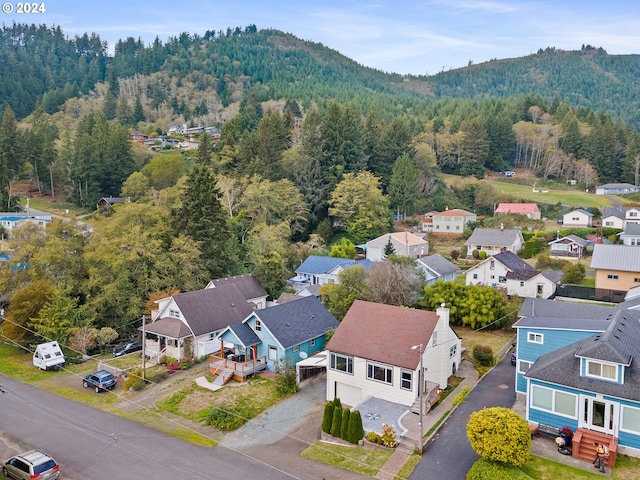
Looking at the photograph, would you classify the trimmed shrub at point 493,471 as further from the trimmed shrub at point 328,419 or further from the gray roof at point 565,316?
the gray roof at point 565,316

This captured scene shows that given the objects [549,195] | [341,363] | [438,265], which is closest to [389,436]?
[341,363]

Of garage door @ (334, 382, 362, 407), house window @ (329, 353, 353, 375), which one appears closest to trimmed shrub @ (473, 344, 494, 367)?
garage door @ (334, 382, 362, 407)

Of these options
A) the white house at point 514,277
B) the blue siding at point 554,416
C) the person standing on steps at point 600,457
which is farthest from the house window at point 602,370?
A: the white house at point 514,277

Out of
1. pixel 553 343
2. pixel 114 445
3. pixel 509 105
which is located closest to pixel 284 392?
pixel 114 445

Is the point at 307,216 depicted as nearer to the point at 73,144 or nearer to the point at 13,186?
the point at 73,144

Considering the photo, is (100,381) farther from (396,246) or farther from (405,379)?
(396,246)

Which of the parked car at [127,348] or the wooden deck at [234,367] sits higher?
the wooden deck at [234,367]

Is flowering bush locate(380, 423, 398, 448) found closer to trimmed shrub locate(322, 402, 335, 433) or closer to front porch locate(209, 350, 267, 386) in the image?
trimmed shrub locate(322, 402, 335, 433)
